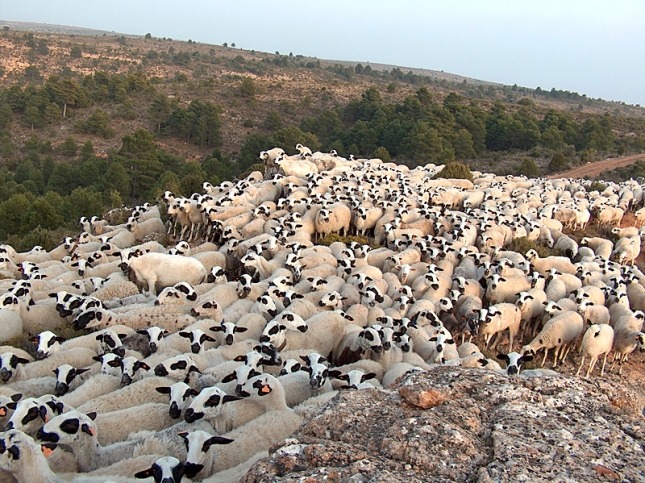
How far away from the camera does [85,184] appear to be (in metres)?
41.9

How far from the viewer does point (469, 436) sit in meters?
3.47

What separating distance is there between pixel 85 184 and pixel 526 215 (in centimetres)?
3660

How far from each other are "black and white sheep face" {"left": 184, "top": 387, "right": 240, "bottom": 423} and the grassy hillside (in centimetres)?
1904

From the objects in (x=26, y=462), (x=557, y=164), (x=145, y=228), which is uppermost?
(x=557, y=164)

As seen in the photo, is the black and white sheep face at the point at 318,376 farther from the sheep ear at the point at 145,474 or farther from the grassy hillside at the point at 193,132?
the grassy hillside at the point at 193,132

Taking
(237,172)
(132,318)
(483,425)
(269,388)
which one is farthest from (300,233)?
(237,172)

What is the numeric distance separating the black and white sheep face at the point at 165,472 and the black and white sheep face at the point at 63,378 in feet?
10.9

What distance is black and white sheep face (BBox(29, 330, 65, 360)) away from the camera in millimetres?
8234

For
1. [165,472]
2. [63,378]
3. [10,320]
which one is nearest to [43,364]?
[63,378]

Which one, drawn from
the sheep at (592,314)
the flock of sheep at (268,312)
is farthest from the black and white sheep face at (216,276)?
the sheep at (592,314)

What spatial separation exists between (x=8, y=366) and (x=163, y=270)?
5.13m

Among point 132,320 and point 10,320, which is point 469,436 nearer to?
point 132,320

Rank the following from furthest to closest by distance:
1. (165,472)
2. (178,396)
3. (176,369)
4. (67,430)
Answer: (176,369)
(178,396)
(67,430)
(165,472)

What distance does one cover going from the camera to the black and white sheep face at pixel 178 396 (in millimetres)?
6434
